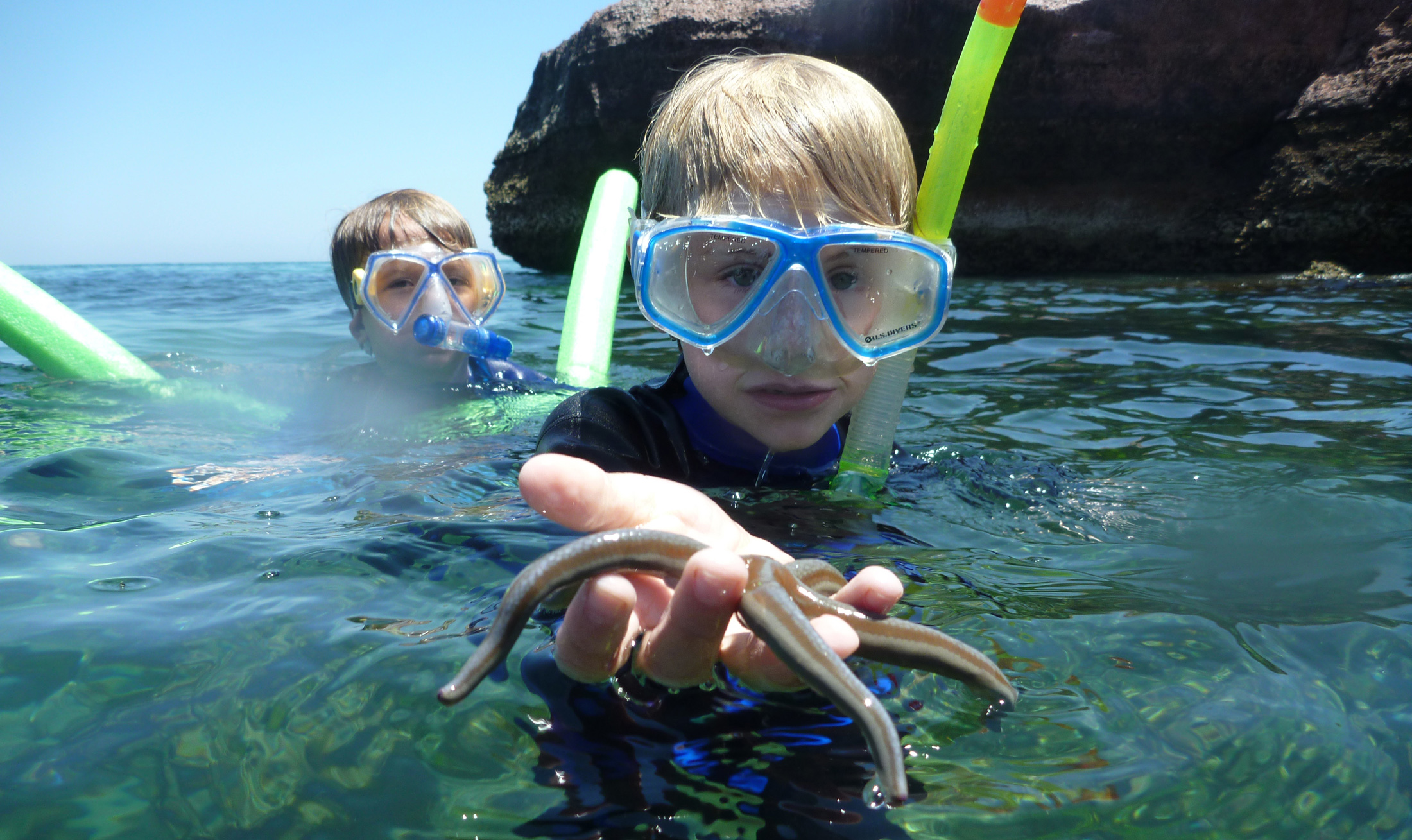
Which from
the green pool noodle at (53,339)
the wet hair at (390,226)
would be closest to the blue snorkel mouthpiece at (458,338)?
the wet hair at (390,226)

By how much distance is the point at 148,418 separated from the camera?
16.7 ft

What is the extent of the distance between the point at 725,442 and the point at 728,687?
1.27 metres

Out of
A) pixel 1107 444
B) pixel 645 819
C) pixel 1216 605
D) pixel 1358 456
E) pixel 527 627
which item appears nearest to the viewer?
pixel 645 819

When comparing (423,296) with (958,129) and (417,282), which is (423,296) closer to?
(417,282)

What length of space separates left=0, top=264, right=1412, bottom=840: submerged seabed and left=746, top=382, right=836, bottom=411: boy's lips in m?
0.34

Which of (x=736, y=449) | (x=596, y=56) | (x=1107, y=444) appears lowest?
(x=1107, y=444)

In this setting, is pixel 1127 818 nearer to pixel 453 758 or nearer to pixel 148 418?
pixel 453 758

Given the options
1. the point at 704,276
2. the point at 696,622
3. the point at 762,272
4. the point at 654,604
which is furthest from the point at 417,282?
the point at 696,622

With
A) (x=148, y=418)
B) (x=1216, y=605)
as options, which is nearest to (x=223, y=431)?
(x=148, y=418)

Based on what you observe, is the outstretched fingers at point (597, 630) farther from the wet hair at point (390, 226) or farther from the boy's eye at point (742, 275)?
the wet hair at point (390, 226)

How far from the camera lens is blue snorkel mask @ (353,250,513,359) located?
5.29 m

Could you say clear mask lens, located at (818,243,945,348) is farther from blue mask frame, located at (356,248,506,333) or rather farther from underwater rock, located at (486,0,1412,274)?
underwater rock, located at (486,0,1412,274)

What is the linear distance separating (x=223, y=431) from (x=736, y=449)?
11.4 feet

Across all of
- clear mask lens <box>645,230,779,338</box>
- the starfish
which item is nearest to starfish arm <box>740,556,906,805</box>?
the starfish
